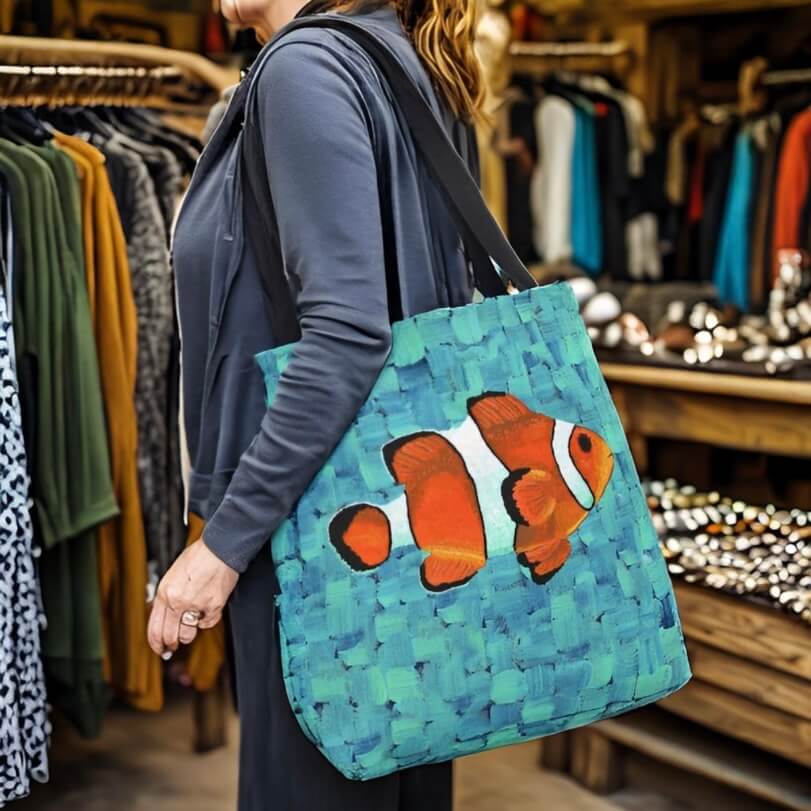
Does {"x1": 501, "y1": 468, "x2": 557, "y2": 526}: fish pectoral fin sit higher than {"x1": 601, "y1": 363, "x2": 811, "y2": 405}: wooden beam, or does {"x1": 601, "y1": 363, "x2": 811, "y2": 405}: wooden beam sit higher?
{"x1": 501, "y1": 468, "x2": 557, "y2": 526}: fish pectoral fin

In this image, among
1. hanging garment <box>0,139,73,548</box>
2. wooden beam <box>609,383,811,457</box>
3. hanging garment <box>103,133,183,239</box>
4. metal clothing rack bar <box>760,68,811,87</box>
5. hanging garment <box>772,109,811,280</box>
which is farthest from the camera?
metal clothing rack bar <box>760,68,811,87</box>

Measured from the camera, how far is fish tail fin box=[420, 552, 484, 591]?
111cm

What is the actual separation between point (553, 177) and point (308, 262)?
116 inches

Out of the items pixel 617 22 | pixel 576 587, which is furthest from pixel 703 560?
pixel 617 22

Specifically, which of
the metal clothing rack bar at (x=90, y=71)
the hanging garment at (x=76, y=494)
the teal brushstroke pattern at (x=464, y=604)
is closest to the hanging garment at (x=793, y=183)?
the metal clothing rack bar at (x=90, y=71)

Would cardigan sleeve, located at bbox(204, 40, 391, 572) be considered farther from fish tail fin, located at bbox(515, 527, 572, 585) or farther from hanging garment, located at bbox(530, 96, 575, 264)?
hanging garment, located at bbox(530, 96, 575, 264)

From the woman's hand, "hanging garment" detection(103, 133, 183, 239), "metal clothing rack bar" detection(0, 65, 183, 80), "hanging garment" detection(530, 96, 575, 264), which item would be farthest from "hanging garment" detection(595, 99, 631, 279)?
the woman's hand

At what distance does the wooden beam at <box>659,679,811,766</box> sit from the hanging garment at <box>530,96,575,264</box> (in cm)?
211

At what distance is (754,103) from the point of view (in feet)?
12.2

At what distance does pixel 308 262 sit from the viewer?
3.52 feet

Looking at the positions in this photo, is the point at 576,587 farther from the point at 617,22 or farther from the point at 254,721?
the point at 617,22

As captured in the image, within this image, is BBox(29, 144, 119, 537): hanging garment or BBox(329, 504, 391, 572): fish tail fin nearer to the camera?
BBox(329, 504, 391, 572): fish tail fin

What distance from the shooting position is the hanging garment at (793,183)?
3.45m

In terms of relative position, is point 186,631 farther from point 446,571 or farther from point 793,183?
point 793,183
